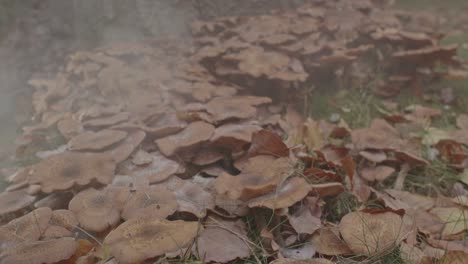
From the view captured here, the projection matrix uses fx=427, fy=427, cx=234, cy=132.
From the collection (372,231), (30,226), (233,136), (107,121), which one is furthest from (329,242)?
(107,121)

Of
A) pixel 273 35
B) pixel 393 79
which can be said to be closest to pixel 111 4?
pixel 273 35

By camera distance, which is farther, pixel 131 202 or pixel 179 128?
pixel 179 128

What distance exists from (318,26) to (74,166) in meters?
3.73

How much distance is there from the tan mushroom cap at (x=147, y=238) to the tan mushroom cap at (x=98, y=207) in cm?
22

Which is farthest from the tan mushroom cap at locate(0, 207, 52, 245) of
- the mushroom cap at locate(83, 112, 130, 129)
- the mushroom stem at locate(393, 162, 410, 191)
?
the mushroom stem at locate(393, 162, 410, 191)

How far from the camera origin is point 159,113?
3566 millimetres

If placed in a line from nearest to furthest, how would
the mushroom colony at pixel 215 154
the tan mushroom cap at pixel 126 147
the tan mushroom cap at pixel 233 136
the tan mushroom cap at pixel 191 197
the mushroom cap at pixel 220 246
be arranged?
the mushroom cap at pixel 220 246
the mushroom colony at pixel 215 154
the tan mushroom cap at pixel 191 197
the tan mushroom cap at pixel 126 147
the tan mushroom cap at pixel 233 136

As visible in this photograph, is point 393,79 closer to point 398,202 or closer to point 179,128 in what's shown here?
point 398,202

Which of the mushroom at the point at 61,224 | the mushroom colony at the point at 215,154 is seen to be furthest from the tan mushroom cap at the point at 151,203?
the mushroom at the point at 61,224

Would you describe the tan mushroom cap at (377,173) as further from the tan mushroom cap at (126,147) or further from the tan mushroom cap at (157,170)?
the tan mushroom cap at (126,147)

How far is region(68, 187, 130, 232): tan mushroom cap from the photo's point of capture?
2.38 m

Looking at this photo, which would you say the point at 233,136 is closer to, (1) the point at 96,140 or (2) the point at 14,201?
(1) the point at 96,140

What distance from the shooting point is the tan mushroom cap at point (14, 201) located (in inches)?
107

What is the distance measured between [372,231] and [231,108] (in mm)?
1657
